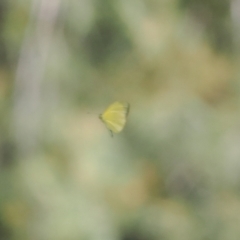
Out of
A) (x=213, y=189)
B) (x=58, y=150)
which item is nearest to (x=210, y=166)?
(x=213, y=189)

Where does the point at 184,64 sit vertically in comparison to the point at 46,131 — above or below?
above

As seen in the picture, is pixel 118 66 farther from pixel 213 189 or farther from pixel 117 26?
pixel 213 189

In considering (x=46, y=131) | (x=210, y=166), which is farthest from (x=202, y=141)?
(x=46, y=131)
